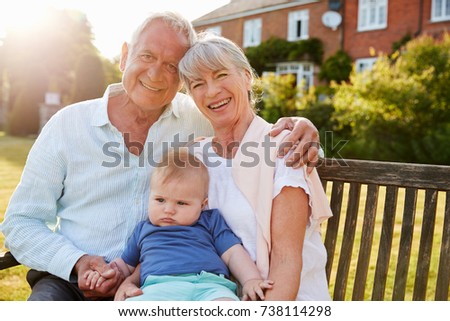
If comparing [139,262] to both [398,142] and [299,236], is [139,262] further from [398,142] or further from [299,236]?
[398,142]

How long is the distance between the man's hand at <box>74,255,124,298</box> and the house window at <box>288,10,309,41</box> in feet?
76.8

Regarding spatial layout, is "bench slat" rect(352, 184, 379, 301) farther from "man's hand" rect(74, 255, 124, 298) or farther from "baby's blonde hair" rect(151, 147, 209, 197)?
"man's hand" rect(74, 255, 124, 298)

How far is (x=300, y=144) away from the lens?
A: 2607mm

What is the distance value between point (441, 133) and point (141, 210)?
11.8 m

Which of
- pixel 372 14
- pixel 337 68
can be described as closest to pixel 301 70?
pixel 337 68

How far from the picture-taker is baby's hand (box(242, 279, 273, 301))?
7.95 feet

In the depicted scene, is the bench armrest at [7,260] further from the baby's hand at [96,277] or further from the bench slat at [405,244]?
the bench slat at [405,244]

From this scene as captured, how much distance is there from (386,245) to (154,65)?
159cm

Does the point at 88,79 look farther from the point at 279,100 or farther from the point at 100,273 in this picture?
the point at 100,273

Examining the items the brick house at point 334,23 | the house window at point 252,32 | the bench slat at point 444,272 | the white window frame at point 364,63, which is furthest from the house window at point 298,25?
the bench slat at point 444,272

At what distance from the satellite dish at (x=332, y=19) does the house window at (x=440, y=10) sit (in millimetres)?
4054

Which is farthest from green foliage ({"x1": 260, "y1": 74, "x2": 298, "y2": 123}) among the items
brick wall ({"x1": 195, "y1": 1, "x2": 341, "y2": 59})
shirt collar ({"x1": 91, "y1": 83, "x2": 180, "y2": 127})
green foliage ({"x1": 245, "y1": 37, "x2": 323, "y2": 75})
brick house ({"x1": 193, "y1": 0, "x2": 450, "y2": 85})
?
shirt collar ({"x1": 91, "y1": 83, "x2": 180, "y2": 127})

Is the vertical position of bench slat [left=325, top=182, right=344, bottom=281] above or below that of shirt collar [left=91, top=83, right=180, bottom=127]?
below
